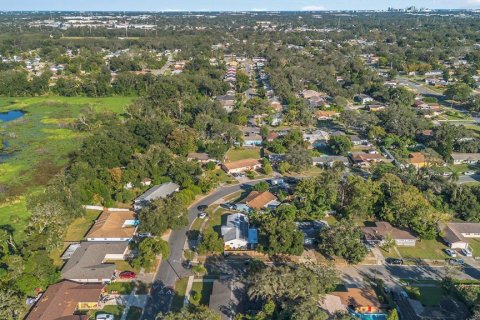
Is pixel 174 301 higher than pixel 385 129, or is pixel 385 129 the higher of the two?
pixel 385 129

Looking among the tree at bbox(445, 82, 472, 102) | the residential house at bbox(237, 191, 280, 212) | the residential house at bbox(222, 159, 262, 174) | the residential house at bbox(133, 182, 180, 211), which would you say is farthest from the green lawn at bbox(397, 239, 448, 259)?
the tree at bbox(445, 82, 472, 102)

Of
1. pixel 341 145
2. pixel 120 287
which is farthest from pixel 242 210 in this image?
pixel 341 145

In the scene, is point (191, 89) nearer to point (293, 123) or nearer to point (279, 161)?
point (293, 123)

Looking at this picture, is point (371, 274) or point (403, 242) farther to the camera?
point (403, 242)

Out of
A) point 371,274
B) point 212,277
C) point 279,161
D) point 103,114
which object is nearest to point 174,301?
point 212,277

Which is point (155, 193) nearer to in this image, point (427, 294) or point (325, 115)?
point (427, 294)

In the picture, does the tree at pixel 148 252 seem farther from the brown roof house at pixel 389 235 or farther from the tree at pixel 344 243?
the brown roof house at pixel 389 235

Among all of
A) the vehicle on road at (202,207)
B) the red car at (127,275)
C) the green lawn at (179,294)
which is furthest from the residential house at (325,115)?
the red car at (127,275)

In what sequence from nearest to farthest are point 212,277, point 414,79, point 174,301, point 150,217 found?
point 174,301, point 212,277, point 150,217, point 414,79
